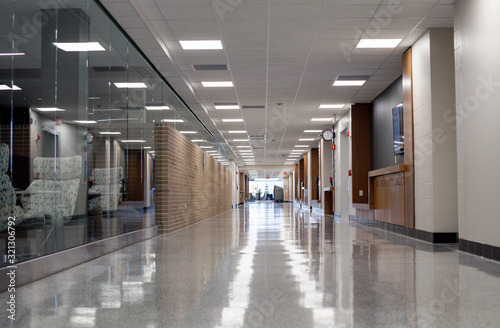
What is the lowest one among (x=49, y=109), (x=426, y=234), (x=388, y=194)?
(x=426, y=234)

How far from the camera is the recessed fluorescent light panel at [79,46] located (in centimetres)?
454

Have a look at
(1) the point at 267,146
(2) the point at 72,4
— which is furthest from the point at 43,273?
(1) the point at 267,146

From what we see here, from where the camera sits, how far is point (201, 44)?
7.30 meters

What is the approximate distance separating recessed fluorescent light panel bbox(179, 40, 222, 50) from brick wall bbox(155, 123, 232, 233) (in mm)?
1704

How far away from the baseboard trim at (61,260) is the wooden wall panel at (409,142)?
4522 millimetres

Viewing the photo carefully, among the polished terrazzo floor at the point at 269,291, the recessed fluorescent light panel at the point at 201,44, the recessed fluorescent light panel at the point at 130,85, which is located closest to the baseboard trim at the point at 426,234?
the polished terrazzo floor at the point at 269,291

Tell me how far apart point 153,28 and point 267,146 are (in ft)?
50.7

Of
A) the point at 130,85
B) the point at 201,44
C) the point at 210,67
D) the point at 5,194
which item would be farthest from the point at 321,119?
the point at 5,194

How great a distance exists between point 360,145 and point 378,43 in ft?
16.6

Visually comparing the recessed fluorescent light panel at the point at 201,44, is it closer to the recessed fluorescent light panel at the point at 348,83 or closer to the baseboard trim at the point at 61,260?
the baseboard trim at the point at 61,260

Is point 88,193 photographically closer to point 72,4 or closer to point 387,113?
point 72,4

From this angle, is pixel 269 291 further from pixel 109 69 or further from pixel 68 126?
pixel 109 69

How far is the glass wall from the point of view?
4086 mm

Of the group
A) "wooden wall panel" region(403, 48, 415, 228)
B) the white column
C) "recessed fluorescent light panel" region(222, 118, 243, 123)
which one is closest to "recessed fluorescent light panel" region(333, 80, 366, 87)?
"wooden wall panel" region(403, 48, 415, 228)
